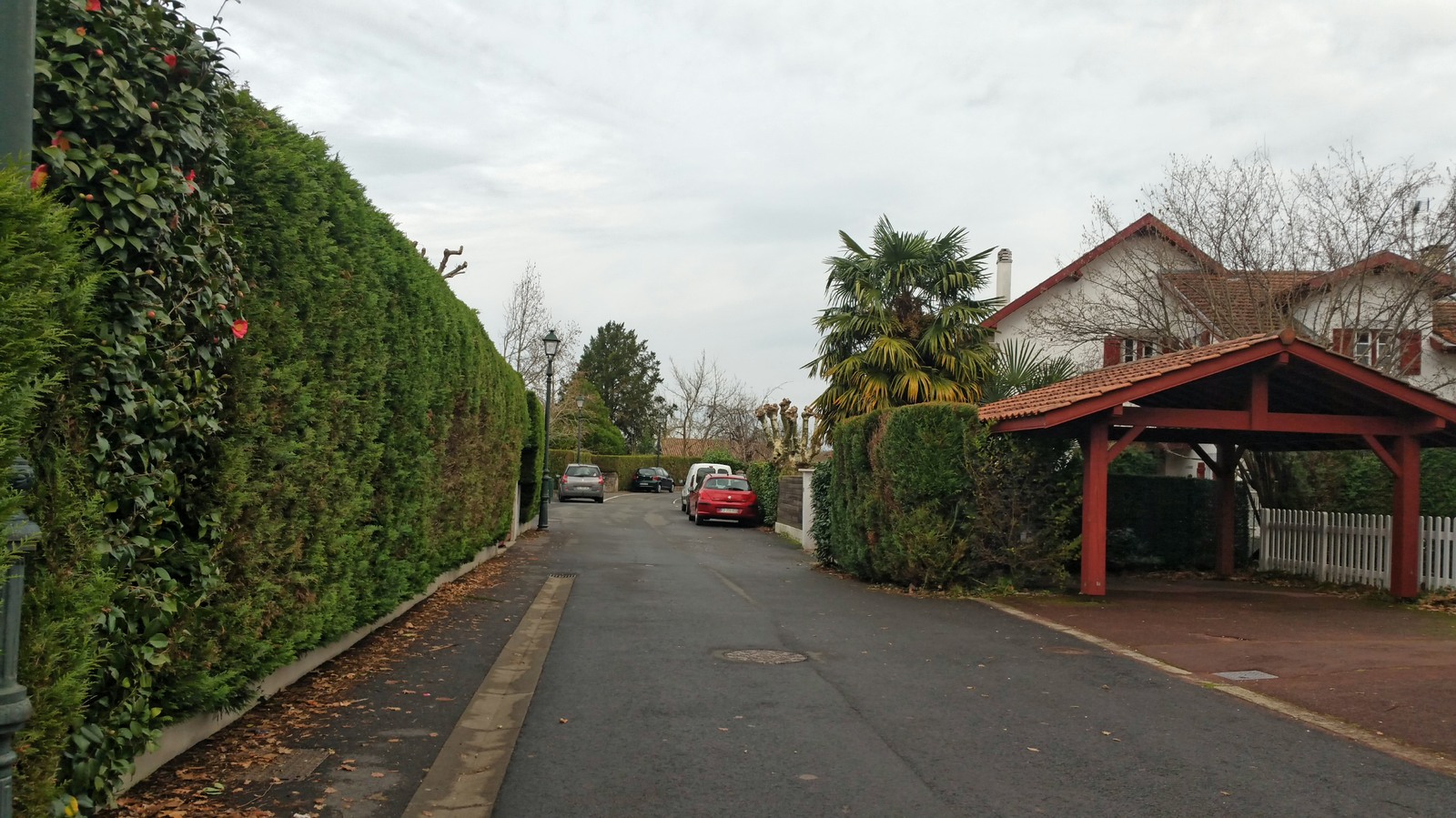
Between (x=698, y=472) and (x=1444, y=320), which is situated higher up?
(x=1444, y=320)

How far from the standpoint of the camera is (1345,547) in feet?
53.1

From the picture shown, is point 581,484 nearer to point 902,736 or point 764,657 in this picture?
point 764,657

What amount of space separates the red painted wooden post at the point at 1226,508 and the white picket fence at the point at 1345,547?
81 cm

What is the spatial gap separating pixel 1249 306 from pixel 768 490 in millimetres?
15088

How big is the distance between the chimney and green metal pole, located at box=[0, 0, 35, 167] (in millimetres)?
38497

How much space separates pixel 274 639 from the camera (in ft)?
→ 21.0

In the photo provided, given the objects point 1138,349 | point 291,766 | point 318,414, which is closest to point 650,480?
point 1138,349

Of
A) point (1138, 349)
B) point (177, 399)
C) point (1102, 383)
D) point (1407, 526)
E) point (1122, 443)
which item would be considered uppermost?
point (1138, 349)

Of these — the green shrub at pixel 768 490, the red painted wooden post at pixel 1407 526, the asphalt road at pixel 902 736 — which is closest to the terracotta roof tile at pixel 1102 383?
the red painted wooden post at pixel 1407 526

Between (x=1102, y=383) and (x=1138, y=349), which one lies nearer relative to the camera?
(x=1102, y=383)

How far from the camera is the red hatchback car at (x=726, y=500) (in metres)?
32.6

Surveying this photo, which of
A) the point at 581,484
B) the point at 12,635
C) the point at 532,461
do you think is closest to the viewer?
the point at 12,635

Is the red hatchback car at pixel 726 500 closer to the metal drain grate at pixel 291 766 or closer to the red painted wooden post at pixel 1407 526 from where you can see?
the red painted wooden post at pixel 1407 526

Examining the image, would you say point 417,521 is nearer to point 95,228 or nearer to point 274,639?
point 274,639
